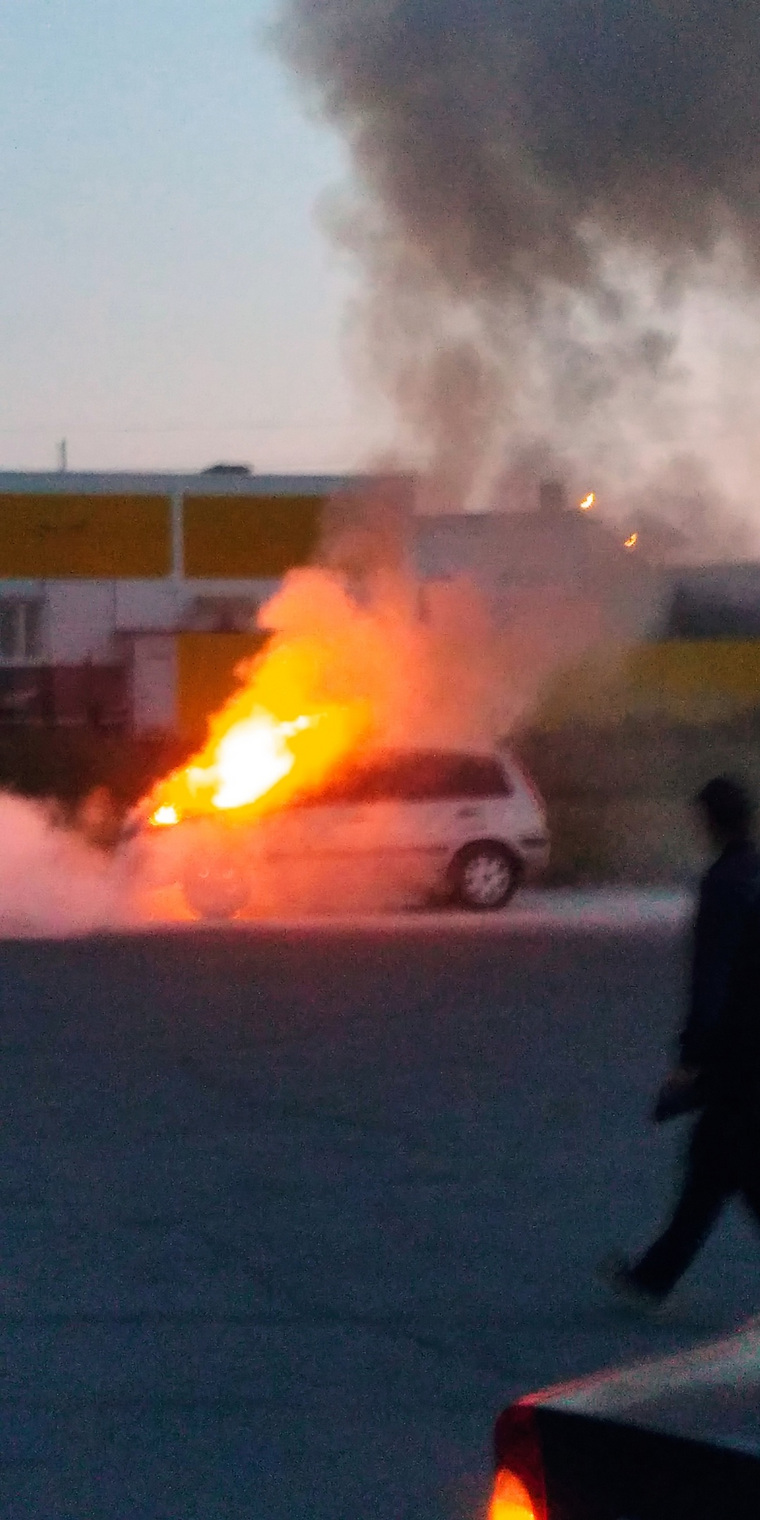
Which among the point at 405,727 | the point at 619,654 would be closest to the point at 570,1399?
the point at 405,727

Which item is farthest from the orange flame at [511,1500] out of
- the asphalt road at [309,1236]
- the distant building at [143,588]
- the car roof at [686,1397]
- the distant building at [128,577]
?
the distant building at [128,577]

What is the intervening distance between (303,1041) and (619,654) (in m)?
11.6

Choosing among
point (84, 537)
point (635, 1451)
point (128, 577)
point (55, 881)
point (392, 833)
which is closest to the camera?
point (635, 1451)

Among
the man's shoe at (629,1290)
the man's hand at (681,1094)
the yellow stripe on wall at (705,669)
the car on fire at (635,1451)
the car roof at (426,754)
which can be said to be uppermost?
the yellow stripe on wall at (705,669)

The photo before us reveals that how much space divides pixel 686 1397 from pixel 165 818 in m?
15.1

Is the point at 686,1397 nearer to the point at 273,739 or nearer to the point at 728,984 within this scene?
the point at 728,984

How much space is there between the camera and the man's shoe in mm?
6234

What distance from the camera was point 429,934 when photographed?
16578 millimetres

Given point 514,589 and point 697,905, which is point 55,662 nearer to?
point 514,589

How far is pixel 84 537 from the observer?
1382 inches

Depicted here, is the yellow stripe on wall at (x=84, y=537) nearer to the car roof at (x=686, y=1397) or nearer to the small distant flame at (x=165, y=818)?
the small distant flame at (x=165, y=818)

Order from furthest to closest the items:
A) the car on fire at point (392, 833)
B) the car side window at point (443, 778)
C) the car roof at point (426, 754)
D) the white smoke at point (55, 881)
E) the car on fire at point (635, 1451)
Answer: the car roof at point (426, 754) < the car side window at point (443, 778) < the white smoke at point (55, 881) < the car on fire at point (392, 833) < the car on fire at point (635, 1451)

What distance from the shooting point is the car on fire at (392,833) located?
58.4 feet

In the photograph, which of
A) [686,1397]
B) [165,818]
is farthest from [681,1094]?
[165,818]
